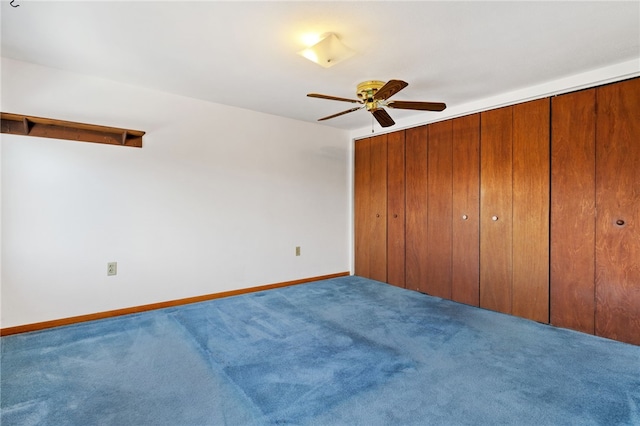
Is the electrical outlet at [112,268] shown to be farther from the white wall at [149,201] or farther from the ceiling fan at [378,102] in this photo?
the ceiling fan at [378,102]

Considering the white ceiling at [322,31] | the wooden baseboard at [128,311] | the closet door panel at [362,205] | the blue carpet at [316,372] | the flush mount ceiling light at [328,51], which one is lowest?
the blue carpet at [316,372]

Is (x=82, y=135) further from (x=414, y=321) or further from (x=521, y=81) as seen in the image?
(x=521, y=81)

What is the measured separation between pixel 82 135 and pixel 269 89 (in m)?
1.72

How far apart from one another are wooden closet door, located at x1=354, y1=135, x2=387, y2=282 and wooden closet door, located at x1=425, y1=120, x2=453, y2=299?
2.24 ft

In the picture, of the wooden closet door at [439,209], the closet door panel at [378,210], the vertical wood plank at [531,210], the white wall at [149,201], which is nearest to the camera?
the white wall at [149,201]

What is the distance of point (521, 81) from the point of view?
2773 mm

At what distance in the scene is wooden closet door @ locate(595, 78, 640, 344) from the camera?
240 cm

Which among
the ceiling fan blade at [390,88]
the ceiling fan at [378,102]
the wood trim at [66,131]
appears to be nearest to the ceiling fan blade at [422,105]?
the ceiling fan at [378,102]

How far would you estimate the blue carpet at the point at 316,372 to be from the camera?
1.60 meters

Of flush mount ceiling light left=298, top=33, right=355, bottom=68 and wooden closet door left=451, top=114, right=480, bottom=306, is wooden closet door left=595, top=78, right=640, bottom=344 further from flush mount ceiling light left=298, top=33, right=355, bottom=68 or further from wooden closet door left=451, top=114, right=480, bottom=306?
flush mount ceiling light left=298, top=33, right=355, bottom=68

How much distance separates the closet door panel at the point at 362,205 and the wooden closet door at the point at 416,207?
684 mm

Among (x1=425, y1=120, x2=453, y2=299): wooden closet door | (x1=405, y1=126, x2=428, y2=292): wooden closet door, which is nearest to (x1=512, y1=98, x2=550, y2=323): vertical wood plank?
(x1=425, y1=120, x2=453, y2=299): wooden closet door

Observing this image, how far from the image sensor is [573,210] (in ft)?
8.80

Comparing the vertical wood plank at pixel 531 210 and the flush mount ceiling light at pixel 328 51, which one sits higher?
the flush mount ceiling light at pixel 328 51
